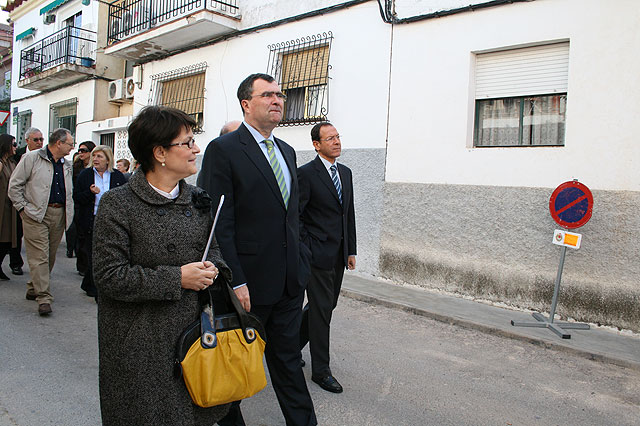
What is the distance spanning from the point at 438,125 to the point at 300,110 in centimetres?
299

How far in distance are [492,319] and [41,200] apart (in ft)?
17.0

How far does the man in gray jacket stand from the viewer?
5465mm

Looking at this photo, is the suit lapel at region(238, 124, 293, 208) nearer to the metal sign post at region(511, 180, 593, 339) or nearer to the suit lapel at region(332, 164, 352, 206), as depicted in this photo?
the suit lapel at region(332, 164, 352, 206)

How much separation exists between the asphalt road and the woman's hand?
5.36ft

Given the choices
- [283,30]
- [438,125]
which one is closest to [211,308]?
[438,125]

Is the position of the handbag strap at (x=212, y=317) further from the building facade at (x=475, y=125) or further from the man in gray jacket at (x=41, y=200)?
the building facade at (x=475, y=125)

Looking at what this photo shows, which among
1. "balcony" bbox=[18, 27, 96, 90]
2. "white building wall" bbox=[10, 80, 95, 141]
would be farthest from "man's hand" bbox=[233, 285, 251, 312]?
"balcony" bbox=[18, 27, 96, 90]

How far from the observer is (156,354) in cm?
193

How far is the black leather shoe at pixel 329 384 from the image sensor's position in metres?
3.81

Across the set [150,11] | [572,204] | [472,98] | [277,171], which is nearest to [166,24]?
[150,11]

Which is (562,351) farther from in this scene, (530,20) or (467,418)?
(530,20)

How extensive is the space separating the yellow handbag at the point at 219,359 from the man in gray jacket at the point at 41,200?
4.17m

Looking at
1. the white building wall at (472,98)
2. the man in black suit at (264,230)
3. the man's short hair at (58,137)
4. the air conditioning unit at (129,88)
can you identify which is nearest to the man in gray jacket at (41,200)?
the man's short hair at (58,137)

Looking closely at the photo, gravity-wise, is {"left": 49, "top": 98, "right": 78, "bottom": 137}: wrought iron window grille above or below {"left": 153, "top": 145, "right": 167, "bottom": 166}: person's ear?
above
